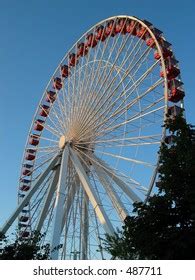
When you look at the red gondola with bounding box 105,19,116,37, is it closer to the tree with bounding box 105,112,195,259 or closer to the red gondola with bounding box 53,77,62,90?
the red gondola with bounding box 53,77,62,90

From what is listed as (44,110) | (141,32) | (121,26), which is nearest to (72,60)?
(44,110)

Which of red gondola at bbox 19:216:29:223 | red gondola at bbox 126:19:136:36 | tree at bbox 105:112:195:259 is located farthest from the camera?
red gondola at bbox 19:216:29:223

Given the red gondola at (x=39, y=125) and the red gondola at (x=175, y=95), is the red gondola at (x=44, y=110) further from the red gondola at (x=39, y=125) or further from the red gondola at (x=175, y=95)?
the red gondola at (x=175, y=95)

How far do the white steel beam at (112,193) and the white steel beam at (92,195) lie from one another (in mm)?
999

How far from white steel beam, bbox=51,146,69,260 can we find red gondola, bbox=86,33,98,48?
8.19 meters

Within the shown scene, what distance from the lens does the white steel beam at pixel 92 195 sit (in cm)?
2396

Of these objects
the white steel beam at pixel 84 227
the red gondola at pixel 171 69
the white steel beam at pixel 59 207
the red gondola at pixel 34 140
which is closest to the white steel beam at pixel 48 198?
Result: the white steel beam at pixel 59 207

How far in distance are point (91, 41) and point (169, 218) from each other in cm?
2081

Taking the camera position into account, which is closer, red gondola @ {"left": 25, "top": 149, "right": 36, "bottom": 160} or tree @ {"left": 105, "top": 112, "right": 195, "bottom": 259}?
tree @ {"left": 105, "top": 112, "right": 195, "bottom": 259}

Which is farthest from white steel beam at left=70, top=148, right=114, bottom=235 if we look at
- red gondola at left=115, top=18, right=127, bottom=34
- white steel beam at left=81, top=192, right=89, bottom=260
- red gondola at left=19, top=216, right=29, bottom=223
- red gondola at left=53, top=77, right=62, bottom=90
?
red gondola at left=53, top=77, right=62, bottom=90

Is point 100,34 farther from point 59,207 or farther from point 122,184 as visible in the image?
point 59,207

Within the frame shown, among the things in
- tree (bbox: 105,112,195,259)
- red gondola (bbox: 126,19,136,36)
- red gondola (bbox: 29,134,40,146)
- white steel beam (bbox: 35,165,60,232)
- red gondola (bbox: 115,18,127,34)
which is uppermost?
red gondola (bbox: 115,18,127,34)

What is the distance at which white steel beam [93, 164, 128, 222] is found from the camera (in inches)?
1031

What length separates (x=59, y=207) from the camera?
Answer: 26188 mm
